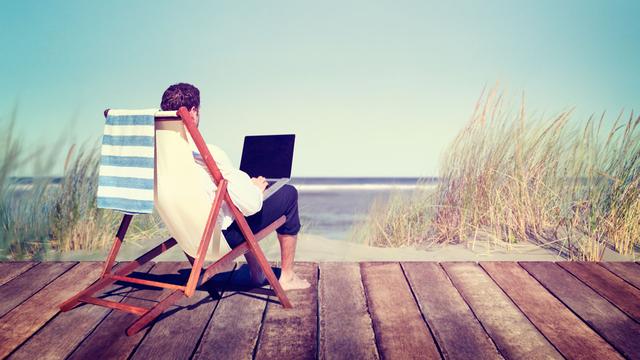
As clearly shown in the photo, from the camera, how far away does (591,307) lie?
2.38 meters

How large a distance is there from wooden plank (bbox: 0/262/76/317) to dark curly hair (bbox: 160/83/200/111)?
1.37 m

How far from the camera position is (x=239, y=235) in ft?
7.90

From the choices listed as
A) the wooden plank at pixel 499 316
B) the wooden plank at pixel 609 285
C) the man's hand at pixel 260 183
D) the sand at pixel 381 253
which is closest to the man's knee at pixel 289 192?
the man's hand at pixel 260 183

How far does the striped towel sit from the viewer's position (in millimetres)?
2061

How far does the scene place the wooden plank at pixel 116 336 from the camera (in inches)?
75.7

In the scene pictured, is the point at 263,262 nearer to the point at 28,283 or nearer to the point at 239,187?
the point at 239,187

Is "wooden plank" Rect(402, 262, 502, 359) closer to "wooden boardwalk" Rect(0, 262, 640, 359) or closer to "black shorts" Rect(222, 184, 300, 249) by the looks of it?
"wooden boardwalk" Rect(0, 262, 640, 359)

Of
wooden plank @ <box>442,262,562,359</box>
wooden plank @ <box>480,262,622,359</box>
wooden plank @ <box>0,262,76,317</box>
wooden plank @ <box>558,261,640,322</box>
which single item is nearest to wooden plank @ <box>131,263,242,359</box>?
wooden plank @ <box>0,262,76,317</box>

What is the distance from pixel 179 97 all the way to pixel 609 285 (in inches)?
101

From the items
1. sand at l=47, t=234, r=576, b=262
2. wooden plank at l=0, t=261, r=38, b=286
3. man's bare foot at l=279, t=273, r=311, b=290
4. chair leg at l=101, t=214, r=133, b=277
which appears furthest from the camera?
sand at l=47, t=234, r=576, b=262

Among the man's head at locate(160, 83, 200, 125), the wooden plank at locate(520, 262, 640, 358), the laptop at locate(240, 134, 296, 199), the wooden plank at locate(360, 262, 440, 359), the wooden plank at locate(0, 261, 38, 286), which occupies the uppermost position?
the man's head at locate(160, 83, 200, 125)

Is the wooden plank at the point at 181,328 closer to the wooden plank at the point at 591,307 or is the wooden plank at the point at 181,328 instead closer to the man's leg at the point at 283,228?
the man's leg at the point at 283,228

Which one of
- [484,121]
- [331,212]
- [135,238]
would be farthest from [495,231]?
[331,212]

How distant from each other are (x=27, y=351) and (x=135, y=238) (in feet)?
7.22
